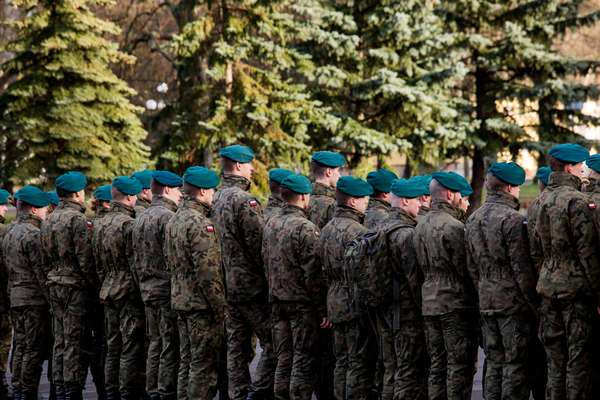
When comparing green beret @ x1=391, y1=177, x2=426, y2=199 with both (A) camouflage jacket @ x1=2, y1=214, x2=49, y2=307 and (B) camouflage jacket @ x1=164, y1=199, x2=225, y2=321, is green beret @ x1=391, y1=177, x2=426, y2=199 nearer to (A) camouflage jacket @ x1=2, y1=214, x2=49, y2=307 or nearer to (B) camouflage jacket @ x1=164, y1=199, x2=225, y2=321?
(B) camouflage jacket @ x1=164, y1=199, x2=225, y2=321

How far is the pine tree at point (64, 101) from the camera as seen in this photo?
1006 inches

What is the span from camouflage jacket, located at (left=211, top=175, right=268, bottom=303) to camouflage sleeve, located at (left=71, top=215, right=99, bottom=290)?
174cm

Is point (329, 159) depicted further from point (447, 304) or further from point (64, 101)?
point (64, 101)

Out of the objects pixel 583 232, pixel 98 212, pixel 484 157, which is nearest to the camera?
pixel 583 232

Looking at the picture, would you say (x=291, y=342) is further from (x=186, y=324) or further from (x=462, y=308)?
(x=462, y=308)

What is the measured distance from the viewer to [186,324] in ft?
36.5

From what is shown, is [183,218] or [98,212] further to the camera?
[98,212]

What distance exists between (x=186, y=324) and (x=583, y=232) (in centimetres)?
386

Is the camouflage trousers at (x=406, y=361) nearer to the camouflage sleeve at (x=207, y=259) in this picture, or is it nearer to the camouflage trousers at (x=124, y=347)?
the camouflage sleeve at (x=207, y=259)

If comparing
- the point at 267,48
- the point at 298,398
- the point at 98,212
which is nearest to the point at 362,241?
the point at 298,398

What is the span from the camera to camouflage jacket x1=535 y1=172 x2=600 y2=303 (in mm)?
8961

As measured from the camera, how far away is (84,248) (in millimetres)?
12430

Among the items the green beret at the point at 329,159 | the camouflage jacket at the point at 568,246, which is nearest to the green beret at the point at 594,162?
the camouflage jacket at the point at 568,246

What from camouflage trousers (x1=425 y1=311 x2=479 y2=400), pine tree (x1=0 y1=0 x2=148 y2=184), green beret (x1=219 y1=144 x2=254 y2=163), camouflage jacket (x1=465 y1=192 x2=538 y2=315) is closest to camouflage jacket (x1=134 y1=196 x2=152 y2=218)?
green beret (x1=219 y1=144 x2=254 y2=163)
